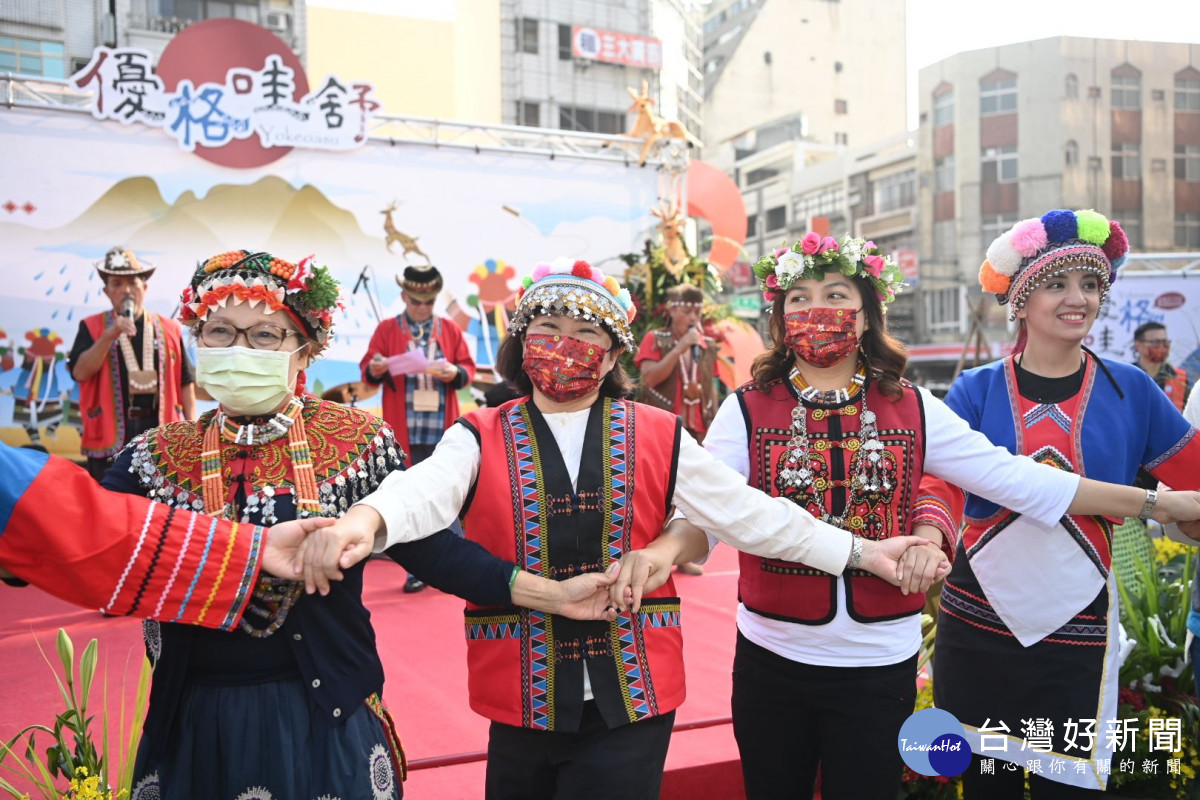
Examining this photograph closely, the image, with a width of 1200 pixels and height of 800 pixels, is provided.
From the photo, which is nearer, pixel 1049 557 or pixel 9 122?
pixel 1049 557

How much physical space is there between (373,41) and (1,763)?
24.6m

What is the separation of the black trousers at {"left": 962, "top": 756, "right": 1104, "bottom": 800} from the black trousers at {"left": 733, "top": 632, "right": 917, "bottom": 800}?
629mm

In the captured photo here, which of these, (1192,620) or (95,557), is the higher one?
(95,557)

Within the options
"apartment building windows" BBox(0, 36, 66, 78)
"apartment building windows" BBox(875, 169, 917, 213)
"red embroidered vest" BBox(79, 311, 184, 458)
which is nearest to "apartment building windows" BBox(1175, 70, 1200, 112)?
"apartment building windows" BBox(875, 169, 917, 213)

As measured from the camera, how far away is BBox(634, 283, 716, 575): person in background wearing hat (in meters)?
6.57

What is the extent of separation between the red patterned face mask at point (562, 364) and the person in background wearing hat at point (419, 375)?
377cm

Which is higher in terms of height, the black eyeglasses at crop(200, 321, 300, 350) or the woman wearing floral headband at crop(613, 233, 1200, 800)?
the black eyeglasses at crop(200, 321, 300, 350)

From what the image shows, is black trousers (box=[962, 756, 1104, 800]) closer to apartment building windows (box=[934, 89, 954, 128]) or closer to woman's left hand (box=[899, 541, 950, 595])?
woman's left hand (box=[899, 541, 950, 595])

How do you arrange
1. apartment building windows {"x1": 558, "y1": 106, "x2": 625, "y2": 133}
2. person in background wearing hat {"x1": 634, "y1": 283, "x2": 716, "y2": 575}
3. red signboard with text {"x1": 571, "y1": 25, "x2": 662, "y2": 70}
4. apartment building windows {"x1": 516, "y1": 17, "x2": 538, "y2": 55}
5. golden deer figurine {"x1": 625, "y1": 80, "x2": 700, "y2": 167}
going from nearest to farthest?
person in background wearing hat {"x1": 634, "y1": 283, "x2": 716, "y2": 575}
golden deer figurine {"x1": 625, "y1": 80, "x2": 700, "y2": 167}
apartment building windows {"x1": 516, "y1": 17, "x2": 538, "y2": 55}
red signboard with text {"x1": 571, "y1": 25, "x2": 662, "y2": 70}
apartment building windows {"x1": 558, "y1": 106, "x2": 625, "y2": 133}

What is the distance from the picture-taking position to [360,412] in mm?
2271

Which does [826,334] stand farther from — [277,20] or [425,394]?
[277,20]

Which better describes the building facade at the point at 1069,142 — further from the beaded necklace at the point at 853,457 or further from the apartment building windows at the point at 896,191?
the beaded necklace at the point at 853,457

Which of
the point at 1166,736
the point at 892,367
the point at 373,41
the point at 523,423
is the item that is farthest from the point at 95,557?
the point at 373,41

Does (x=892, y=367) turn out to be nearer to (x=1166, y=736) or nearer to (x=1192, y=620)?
(x=1192, y=620)
